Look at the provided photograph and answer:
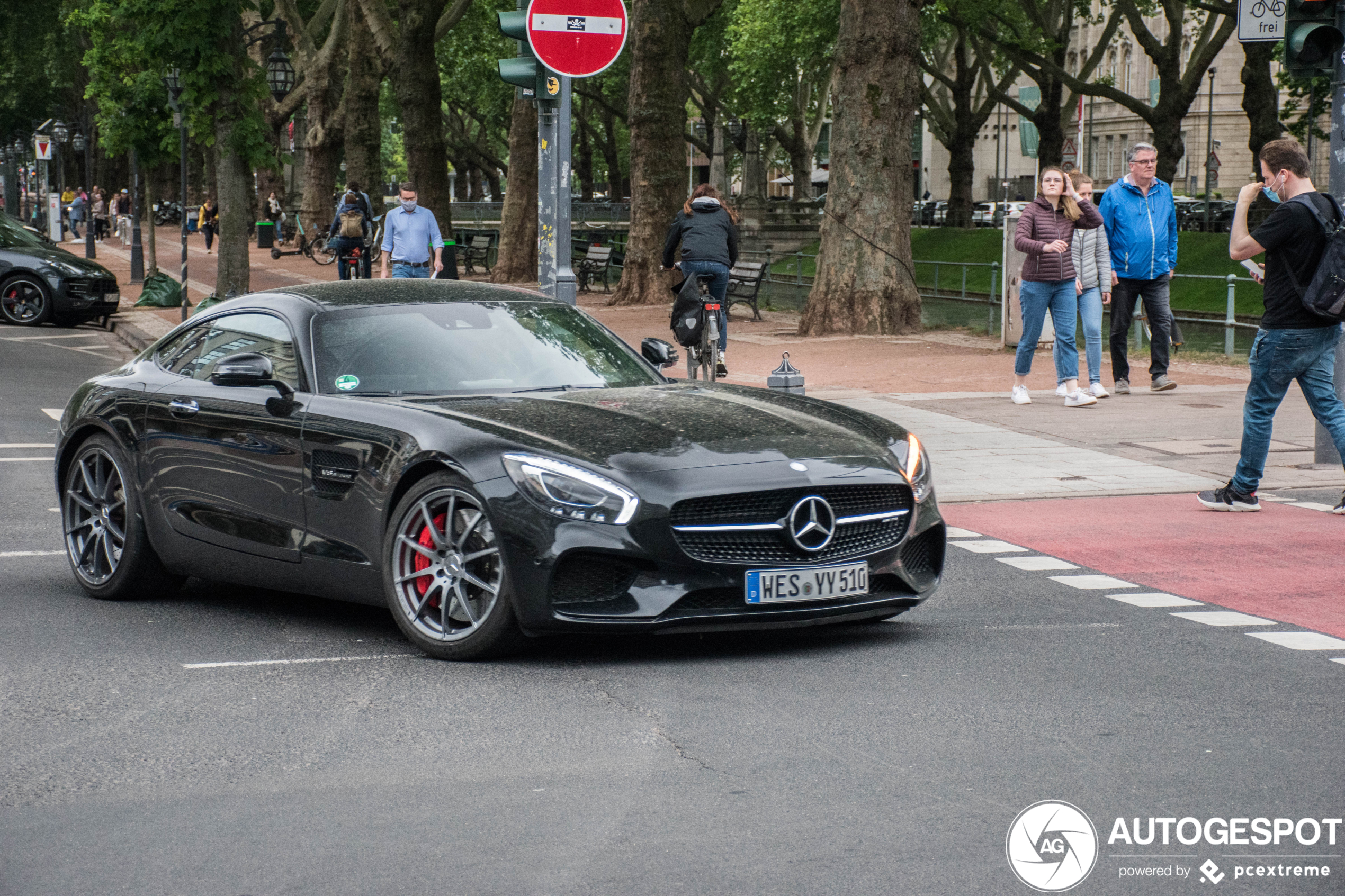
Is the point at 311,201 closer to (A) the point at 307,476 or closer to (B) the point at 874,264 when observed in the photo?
(B) the point at 874,264

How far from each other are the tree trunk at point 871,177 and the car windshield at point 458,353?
1396 centimetres

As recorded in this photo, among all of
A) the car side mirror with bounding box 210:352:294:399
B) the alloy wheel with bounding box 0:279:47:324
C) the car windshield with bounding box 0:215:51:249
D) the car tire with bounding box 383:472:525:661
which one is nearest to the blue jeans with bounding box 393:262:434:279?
the alloy wheel with bounding box 0:279:47:324

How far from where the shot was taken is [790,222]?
5366cm

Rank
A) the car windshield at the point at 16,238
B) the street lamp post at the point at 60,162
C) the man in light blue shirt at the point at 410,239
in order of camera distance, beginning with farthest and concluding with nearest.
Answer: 1. the street lamp post at the point at 60,162
2. the car windshield at the point at 16,238
3. the man in light blue shirt at the point at 410,239

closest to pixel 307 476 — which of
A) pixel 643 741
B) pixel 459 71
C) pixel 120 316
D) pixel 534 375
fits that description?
pixel 534 375

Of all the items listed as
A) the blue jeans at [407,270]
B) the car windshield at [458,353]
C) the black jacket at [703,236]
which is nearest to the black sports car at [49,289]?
the blue jeans at [407,270]

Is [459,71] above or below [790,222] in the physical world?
above

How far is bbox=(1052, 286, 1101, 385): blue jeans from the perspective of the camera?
14547mm

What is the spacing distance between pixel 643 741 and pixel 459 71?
6720 cm

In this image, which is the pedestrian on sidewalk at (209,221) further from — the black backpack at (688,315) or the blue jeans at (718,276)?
the black backpack at (688,315)

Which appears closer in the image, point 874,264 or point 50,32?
point 874,264

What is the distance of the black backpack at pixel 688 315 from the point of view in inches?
625

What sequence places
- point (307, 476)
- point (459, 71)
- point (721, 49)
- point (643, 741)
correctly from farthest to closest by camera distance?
point (459, 71)
point (721, 49)
point (307, 476)
point (643, 741)

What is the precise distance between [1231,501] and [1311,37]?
3012 mm
